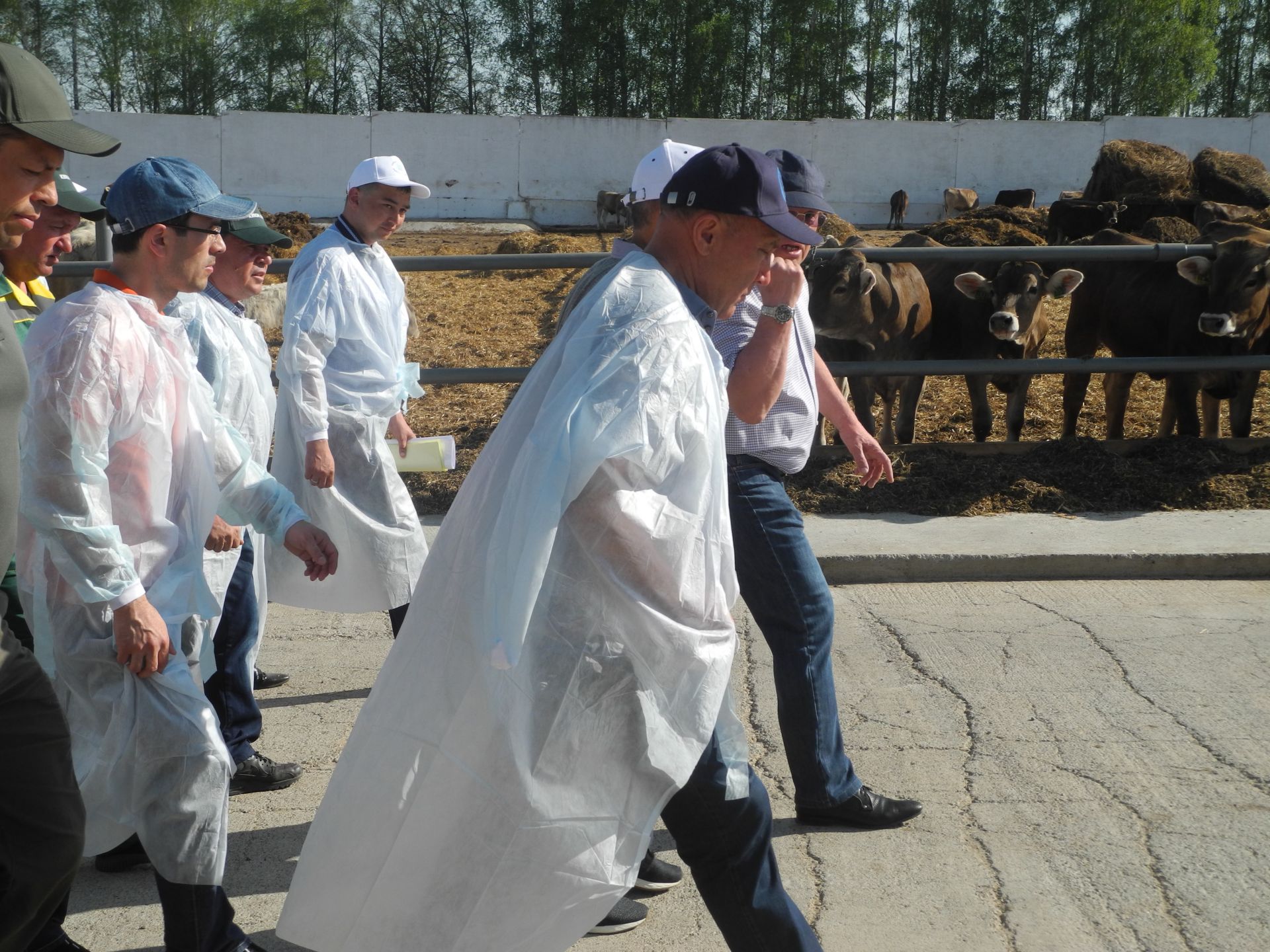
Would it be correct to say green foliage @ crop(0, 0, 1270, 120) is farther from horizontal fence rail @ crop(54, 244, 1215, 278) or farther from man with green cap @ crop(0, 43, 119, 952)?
man with green cap @ crop(0, 43, 119, 952)

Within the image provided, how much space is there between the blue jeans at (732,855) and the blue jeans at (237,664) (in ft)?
6.36

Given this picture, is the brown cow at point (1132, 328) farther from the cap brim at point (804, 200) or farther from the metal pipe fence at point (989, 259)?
the cap brim at point (804, 200)

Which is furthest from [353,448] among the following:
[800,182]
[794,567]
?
[800,182]

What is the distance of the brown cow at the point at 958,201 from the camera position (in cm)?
3172

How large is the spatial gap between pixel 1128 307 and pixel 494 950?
24.8 feet

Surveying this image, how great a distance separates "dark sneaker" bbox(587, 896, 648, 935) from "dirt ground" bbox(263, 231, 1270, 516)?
13.8 ft

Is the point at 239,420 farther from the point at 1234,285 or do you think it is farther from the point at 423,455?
the point at 1234,285

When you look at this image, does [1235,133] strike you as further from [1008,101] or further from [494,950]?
[494,950]

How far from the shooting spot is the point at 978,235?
12.5 metres

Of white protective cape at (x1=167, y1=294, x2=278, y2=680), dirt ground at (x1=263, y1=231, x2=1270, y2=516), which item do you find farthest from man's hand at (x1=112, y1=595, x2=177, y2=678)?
dirt ground at (x1=263, y1=231, x2=1270, y2=516)

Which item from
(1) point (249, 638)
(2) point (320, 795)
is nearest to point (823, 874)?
(2) point (320, 795)

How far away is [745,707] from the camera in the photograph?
470cm

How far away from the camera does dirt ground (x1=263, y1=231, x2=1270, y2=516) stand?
287 inches

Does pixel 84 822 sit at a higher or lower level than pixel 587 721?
lower
